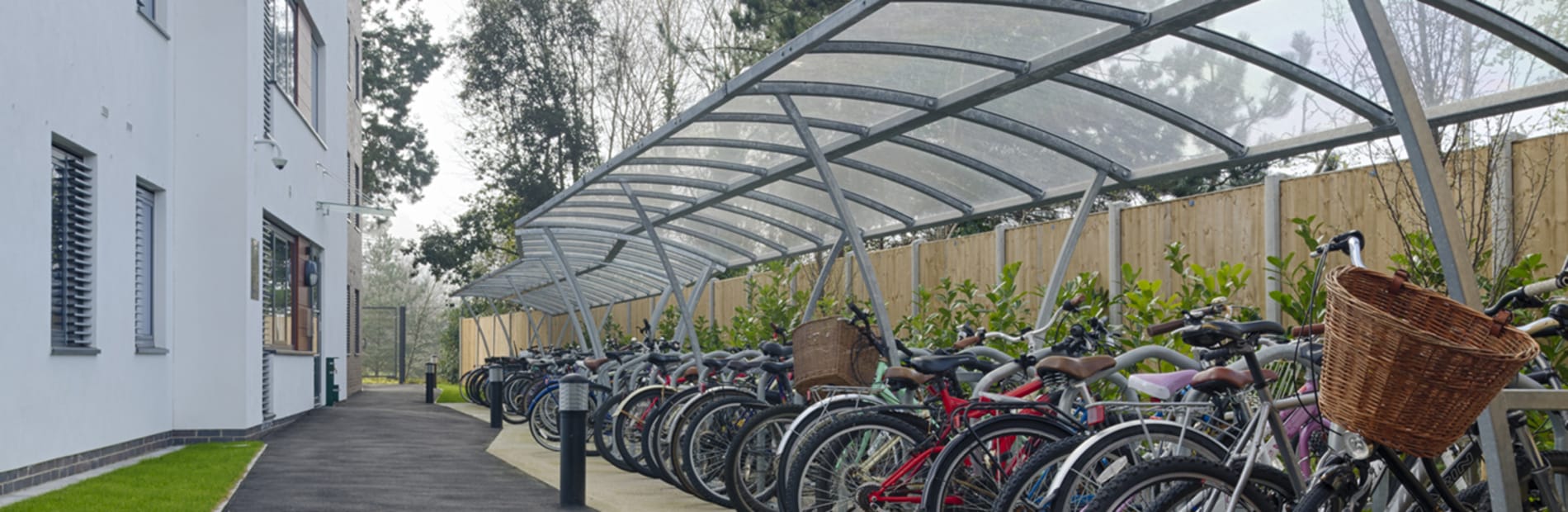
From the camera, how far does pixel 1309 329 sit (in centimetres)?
311

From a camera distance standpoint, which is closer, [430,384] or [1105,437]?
[1105,437]

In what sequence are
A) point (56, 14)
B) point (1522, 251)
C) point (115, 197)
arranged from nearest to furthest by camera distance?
point (1522, 251)
point (56, 14)
point (115, 197)

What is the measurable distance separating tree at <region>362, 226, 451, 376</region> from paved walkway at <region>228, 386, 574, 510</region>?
33.0 meters

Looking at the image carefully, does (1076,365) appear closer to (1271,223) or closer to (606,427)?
(1271,223)

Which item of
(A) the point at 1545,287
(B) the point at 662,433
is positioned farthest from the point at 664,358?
(A) the point at 1545,287

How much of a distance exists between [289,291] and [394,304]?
3907cm

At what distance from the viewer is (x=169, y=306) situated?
11375 mm

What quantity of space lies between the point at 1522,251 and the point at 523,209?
2463 centimetres

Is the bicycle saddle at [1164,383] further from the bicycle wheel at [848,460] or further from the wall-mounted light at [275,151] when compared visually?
the wall-mounted light at [275,151]

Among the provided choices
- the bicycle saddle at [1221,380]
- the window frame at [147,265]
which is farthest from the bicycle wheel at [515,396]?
A: the bicycle saddle at [1221,380]

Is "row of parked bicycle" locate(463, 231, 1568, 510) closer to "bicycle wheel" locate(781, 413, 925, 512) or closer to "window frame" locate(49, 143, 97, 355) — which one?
"bicycle wheel" locate(781, 413, 925, 512)

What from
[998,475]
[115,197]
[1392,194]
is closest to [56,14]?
[115,197]

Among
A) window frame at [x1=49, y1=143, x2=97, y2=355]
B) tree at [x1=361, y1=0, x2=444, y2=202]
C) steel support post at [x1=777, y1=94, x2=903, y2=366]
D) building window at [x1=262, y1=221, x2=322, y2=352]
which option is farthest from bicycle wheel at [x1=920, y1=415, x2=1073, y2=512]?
tree at [x1=361, y1=0, x2=444, y2=202]

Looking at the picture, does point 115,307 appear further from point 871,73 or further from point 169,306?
point 871,73
